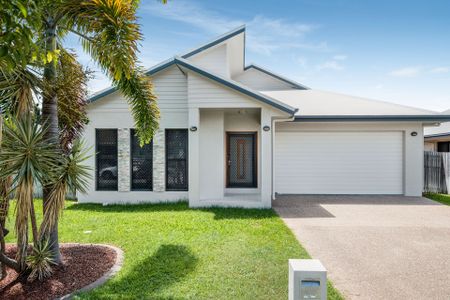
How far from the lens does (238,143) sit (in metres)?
11.7

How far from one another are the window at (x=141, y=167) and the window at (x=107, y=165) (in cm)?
69

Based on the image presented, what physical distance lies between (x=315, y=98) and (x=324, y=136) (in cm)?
280

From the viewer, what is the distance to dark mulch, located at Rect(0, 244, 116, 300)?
385 cm

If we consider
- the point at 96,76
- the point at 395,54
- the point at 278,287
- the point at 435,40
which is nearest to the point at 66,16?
the point at 96,76

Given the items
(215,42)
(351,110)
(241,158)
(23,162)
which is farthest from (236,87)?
(23,162)

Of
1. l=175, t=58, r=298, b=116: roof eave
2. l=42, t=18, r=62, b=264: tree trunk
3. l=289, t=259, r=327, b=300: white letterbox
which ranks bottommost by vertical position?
l=289, t=259, r=327, b=300: white letterbox

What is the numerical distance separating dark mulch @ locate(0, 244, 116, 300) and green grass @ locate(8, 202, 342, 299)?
0.38 m

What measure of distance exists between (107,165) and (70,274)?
629cm

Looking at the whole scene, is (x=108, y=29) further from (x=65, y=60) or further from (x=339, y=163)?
(x=339, y=163)

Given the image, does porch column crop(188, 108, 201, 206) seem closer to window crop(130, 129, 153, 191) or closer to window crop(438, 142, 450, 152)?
window crop(130, 129, 153, 191)

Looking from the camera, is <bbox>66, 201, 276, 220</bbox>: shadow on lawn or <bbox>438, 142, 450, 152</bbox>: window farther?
<bbox>438, 142, 450, 152</bbox>: window

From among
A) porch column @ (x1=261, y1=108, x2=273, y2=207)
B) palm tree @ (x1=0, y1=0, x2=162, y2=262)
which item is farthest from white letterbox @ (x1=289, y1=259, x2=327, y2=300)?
porch column @ (x1=261, y1=108, x2=273, y2=207)

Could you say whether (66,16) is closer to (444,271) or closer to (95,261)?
(95,261)

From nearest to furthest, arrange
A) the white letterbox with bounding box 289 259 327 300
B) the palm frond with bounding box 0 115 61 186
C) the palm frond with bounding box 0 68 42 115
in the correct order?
the white letterbox with bounding box 289 259 327 300, the palm frond with bounding box 0 115 61 186, the palm frond with bounding box 0 68 42 115
